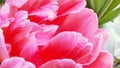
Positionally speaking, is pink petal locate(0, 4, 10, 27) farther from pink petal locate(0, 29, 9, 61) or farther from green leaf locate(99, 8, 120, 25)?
green leaf locate(99, 8, 120, 25)

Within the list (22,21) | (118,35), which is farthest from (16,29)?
(118,35)

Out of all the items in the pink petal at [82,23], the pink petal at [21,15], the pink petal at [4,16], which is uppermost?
the pink petal at [4,16]

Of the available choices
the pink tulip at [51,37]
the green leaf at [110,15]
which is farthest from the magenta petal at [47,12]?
the green leaf at [110,15]

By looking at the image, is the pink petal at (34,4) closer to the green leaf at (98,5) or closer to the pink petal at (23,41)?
the pink petal at (23,41)

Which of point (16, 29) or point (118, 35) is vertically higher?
point (16, 29)

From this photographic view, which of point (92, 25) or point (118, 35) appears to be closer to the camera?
point (92, 25)

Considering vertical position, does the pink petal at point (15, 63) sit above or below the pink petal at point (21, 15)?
below

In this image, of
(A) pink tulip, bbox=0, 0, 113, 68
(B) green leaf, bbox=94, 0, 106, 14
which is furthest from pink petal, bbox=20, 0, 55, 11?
(B) green leaf, bbox=94, 0, 106, 14

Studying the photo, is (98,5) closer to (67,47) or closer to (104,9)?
(104,9)

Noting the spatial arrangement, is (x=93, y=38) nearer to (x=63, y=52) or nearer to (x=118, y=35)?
(x=63, y=52)
